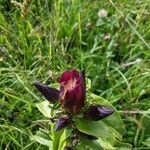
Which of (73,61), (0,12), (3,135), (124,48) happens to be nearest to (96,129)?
(3,135)

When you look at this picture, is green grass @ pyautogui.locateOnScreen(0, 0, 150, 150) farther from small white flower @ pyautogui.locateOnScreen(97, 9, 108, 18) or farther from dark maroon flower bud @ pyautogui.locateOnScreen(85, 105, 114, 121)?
dark maroon flower bud @ pyautogui.locateOnScreen(85, 105, 114, 121)

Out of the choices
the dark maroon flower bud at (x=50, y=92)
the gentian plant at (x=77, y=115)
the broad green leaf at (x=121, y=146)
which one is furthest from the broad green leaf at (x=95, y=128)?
the broad green leaf at (x=121, y=146)

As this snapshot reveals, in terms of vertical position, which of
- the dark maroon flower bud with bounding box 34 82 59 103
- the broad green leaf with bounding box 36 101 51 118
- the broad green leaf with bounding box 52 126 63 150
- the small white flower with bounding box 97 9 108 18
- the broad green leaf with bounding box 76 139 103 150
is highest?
the small white flower with bounding box 97 9 108 18

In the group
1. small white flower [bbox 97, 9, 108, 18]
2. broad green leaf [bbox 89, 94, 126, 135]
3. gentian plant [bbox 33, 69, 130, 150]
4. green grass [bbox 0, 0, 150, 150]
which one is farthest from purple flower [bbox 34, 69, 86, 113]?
small white flower [bbox 97, 9, 108, 18]

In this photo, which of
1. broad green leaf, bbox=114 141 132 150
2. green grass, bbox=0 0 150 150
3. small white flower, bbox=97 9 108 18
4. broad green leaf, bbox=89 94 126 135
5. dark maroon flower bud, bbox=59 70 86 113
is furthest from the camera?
small white flower, bbox=97 9 108 18

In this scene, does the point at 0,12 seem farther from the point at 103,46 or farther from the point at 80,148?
the point at 80,148

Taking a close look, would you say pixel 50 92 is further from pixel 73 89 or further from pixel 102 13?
pixel 102 13

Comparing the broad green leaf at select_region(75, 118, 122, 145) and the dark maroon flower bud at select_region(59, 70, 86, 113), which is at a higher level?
the dark maroon flower bud at select_region(59, 70, 86, 113)

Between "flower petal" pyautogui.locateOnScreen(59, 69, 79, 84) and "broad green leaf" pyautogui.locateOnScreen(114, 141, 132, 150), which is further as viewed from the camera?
"broad green leaf" pyautogui.locateOnScreen(114, 141, 132, 150)
